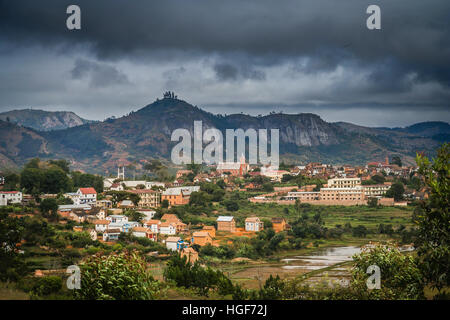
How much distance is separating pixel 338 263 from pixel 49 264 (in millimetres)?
11517

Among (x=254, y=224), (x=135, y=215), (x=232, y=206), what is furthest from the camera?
(x=232, y=206)

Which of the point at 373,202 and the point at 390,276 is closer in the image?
the point at 390,276

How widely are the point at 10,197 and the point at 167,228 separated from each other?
8260 millimetres

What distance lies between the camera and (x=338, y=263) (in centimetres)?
1995

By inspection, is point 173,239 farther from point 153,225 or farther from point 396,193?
point 396,193

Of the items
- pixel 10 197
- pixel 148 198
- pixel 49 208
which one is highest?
pixel 10 197

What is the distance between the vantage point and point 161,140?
101062mm

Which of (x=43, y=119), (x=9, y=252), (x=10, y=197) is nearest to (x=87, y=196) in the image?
(x=10, y=197)

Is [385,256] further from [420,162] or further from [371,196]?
[371,196]

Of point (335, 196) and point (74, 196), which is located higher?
point (74, 196)

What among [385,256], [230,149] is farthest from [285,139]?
[385,256]

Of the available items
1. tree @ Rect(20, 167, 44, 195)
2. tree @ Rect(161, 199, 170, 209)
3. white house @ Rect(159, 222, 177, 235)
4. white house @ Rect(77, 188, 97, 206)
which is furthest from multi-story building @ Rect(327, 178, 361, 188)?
tree @ Rect(20, 167, 44, 195)

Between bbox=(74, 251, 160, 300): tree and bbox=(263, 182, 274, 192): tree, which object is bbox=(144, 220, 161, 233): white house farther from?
bbox=(263, 182, 274, 192): tree

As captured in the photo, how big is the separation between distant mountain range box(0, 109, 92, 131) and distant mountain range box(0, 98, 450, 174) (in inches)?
290
